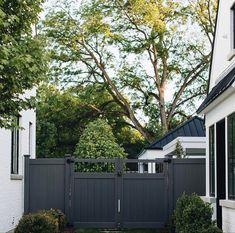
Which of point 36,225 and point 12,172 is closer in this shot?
point 36,225

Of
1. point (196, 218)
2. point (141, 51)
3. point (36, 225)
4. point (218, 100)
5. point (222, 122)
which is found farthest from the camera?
point (141, 51)

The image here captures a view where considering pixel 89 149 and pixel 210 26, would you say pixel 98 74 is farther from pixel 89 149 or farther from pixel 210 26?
pixel 89 149

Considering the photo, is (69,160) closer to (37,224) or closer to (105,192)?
(105,192)

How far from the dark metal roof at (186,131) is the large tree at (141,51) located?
40.6 feet

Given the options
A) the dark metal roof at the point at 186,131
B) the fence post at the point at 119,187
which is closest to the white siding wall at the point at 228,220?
the fence post at the point at 119,187

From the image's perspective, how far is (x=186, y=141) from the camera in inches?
803

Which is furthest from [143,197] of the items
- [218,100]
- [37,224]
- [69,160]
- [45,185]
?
[218,100]

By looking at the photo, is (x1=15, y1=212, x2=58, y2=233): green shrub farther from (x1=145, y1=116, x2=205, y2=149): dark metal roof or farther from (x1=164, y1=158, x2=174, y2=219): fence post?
(x1=145, y1=116, x2=205, y2=149): dark metal roof

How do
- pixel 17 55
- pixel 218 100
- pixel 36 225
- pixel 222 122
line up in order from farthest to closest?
pixel 36 225 → pixel 222 122 → pixel 218 100 → pixel 17 55

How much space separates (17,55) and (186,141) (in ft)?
41.9

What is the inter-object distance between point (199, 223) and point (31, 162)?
265 inches

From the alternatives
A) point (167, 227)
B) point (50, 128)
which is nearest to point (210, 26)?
point (50, 128)

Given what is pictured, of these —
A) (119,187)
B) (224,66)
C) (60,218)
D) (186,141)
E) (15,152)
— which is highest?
(224,66)

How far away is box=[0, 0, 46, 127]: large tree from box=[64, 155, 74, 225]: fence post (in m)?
8.26
